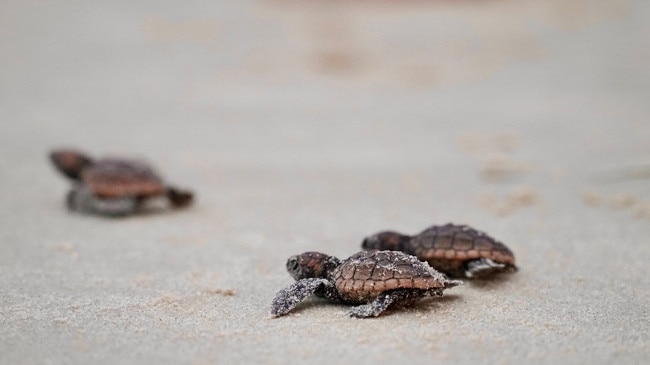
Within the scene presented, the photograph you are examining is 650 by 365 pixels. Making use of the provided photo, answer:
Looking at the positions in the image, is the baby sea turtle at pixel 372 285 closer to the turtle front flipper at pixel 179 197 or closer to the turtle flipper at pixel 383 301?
the turtle flipper at pixel 383 301

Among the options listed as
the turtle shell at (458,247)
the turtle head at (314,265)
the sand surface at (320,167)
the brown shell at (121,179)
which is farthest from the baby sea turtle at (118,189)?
the turtle shell at (458,247)

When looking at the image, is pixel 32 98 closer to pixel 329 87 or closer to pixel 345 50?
pixel 329 87

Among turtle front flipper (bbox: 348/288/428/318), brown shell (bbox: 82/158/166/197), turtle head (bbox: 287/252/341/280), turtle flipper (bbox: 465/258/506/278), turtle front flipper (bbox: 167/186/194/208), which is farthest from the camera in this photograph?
turtle front flipper (bbox: 167/186/194/208)

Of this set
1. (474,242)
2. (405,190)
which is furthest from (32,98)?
(474,242)

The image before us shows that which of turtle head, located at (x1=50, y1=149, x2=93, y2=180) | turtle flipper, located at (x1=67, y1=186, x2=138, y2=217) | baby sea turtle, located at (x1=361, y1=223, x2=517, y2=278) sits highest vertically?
turtle head, located at (x1=50, y1=149, x2=93, y2=180)

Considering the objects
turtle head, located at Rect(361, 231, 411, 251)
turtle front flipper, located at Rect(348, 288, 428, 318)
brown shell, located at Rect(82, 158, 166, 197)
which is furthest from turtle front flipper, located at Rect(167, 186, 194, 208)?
turtle front flipper, located at Rect(348, 288, 428, 318)

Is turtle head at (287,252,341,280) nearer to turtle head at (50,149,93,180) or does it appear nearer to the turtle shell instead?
the turtle shell

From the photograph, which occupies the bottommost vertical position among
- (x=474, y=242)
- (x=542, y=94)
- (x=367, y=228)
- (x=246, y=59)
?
(x=474, y=242)
